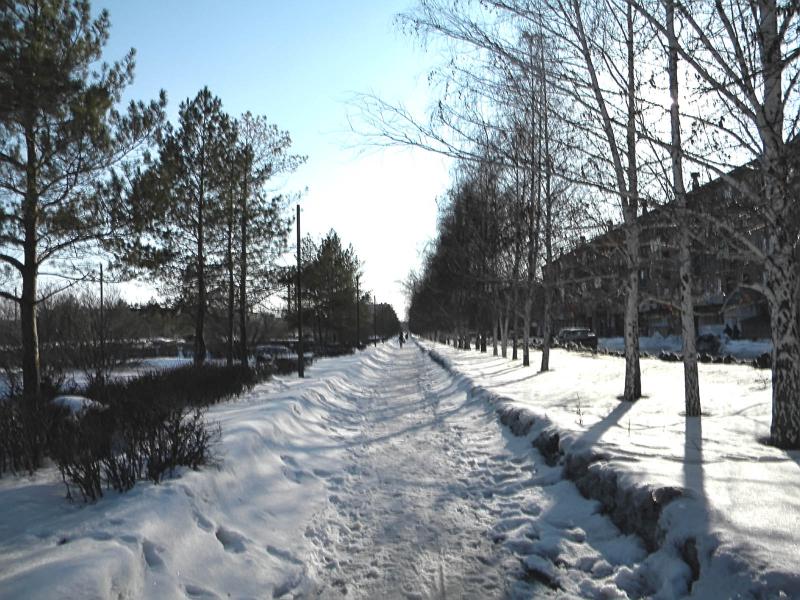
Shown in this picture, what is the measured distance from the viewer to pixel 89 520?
12.5 feet

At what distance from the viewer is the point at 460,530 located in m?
4.64

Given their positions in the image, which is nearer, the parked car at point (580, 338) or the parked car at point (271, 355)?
the parked car at point (271, 355)

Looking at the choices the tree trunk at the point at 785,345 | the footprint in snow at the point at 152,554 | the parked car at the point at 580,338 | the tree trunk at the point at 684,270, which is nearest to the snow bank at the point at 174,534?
the footprint in snow at the point at 152,554

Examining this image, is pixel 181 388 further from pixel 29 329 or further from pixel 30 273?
pixel 30 273

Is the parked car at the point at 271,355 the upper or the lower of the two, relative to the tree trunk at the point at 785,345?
lower

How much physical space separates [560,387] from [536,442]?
5780mm

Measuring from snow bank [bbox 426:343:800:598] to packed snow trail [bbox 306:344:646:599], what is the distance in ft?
0.88

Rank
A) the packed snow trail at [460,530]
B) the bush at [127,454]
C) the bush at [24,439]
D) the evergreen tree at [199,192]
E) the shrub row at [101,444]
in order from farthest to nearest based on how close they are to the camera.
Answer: the evergreen tree at [199,192]
the bush at [24,439]
the shrub row at [101,444]
the bush at [127,454]
the packed snow trail at [460,530]

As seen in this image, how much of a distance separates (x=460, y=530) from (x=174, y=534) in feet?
7.59

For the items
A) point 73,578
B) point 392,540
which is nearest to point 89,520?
point 73,578

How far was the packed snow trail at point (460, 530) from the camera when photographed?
3689 mm

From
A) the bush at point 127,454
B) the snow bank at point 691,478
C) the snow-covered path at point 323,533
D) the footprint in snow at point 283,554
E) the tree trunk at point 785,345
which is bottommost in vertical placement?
the footprint in snow at point 283,554

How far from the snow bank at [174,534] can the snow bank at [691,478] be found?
8.27 ft

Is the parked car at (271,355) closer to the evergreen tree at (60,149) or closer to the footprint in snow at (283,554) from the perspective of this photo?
the evergreen tree at (60,149)
